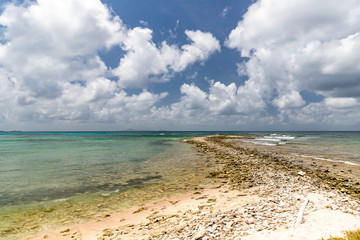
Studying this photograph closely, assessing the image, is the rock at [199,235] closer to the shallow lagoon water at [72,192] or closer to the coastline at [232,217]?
the coastline at [232,217]

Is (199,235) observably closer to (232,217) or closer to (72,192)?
Answer: (232,217)

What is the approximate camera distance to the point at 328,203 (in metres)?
7.12

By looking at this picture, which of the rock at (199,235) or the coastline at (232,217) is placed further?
the coastline at (232,217)

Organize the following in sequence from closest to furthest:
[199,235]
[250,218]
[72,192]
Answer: [199,235]
[250,218]
[72,192]

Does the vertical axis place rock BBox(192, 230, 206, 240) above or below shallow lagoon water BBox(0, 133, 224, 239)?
above

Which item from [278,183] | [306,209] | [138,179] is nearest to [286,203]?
[306,209]

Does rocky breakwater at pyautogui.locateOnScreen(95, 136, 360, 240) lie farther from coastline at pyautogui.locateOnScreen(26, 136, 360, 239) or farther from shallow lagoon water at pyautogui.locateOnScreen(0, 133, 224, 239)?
shallow lagoon water at pyautogui.locateOnScreen(0, 133, 224, 239)

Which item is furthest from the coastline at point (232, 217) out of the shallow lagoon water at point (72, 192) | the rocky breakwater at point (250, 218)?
the shallow lagoon water at point (72, 192)

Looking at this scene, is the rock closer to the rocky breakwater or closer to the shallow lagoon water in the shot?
the rocky breakwater

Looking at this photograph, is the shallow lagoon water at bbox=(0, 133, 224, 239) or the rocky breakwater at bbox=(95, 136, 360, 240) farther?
the shallow lagoon water at bbox=(0, 133, 224, 239)

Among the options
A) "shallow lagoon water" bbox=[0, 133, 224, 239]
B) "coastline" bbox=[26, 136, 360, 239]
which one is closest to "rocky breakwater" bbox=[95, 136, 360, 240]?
"coastline" bbox=[26, 136, 360, 239]

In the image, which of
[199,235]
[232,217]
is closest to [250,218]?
[232,217]

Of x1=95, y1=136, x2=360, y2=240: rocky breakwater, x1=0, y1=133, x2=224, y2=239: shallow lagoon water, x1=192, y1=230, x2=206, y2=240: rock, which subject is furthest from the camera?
x1=0, y1=133, x2=224, y2=239: shallow lagoon water

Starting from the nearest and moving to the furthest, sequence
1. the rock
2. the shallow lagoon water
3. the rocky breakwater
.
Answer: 1. the rock
2. the rocky breakwater
3. the shallow lagoon water
